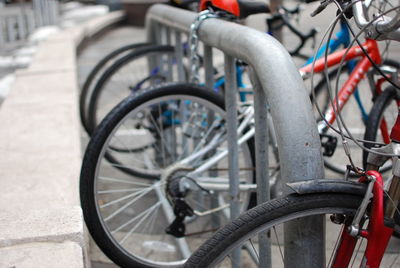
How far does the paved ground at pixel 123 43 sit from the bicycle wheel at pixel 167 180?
1.10ft

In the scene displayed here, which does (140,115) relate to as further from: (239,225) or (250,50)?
(239,225)

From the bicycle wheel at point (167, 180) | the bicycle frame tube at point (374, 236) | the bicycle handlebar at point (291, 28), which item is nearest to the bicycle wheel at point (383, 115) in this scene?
the bicycle wheel at point (167, 180)

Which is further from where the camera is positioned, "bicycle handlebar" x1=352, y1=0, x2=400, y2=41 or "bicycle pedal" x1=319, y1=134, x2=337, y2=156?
"bicycle pedal" x1=319, y1=134, x2=337, y2=156

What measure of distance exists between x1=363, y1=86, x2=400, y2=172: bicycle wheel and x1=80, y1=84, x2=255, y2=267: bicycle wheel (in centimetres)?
70

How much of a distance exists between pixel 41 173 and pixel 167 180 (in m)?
0.68

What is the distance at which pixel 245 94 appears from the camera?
3859 millimetres

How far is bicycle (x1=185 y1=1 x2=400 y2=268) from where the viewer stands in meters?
1.72

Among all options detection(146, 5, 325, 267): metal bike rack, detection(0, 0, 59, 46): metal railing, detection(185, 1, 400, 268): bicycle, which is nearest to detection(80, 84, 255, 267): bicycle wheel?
detection(146, 5, 325, 267): metal bike rack

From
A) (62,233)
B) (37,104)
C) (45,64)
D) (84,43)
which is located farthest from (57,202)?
(84,43)

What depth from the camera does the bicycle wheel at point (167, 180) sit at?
2.79 m

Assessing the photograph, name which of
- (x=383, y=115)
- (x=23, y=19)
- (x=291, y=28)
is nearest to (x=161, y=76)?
(x=291, y=28)

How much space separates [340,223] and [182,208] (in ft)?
4.17

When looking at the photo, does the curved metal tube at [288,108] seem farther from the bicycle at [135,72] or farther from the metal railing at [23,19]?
the metal railing at [23,19]

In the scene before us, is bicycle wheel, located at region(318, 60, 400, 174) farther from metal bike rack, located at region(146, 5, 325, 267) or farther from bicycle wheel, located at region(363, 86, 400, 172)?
metal bike rack, located at region(146, 5, 325, 267)
